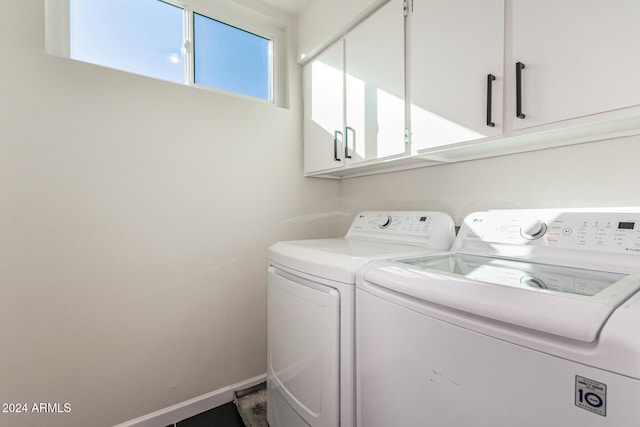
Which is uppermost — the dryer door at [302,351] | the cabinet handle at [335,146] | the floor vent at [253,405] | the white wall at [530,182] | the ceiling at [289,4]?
the ceiling at [289,4]

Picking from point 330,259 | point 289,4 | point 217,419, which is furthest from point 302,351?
point 289,4

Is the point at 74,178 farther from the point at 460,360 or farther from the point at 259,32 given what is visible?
the point at 460,360

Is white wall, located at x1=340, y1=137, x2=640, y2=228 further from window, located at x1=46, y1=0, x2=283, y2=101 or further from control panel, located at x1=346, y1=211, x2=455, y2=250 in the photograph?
window, located at x1=46, y1=0, x2=283, y2=101

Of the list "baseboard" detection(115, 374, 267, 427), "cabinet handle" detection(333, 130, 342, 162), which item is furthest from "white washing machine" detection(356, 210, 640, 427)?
"baseboard" detection(115, 374, 267, 427)

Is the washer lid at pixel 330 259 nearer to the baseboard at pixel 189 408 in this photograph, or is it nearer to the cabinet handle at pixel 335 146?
the cabinet handle at pixel 335 146

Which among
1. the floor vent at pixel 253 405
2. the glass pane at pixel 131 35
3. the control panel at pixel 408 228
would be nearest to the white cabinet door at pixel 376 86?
the control panel at pixel 408 228

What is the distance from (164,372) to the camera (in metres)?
1.64

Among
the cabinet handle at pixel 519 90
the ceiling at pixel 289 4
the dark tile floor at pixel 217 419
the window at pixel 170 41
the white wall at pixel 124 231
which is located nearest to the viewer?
the cabinet handle at pixel 519 90

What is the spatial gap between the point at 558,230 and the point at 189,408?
198cm

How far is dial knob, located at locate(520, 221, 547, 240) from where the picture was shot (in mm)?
1058

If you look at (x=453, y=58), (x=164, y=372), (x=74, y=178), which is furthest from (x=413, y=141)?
(x=164, y=372)

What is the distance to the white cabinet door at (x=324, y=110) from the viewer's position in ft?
5.72

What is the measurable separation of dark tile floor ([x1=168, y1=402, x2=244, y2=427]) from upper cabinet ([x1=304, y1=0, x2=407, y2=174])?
152 cm

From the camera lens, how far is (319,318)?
109cm
